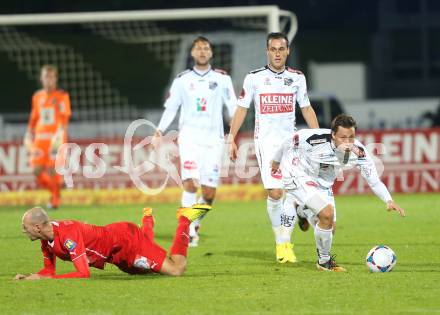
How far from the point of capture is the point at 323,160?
36.6 ft

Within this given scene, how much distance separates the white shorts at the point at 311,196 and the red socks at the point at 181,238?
3.65ft

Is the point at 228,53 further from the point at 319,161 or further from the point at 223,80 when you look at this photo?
the point at 319,161

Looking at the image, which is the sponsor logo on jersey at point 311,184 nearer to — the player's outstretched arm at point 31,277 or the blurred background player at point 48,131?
the player's outstretched arm at point 31,277

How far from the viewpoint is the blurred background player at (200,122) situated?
1408 cm

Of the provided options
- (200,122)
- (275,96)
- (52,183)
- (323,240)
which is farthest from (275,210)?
(52,183)

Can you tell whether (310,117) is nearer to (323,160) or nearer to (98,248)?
(323,160)

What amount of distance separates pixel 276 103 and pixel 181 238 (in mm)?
2183

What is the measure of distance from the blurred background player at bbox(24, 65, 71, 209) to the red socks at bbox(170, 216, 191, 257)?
25.3 ft

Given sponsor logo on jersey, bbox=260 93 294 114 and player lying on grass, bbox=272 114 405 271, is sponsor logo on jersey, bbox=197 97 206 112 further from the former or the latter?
player lying on grass, bbox=272 114 405 271

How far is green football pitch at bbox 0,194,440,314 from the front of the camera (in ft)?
30.3

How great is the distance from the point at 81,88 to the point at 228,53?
9646 mm

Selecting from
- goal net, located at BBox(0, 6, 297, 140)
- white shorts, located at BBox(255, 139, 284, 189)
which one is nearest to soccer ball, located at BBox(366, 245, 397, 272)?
white shorts, located at BBox(255, 139, 284, 189)

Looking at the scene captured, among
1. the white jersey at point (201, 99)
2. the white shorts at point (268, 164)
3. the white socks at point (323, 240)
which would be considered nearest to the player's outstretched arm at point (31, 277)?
the white socks at point (323, 240)

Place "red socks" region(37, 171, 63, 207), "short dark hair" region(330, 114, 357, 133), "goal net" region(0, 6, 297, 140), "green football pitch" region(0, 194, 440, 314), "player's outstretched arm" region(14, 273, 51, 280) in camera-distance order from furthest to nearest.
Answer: "goal net" region(0, 6, 297, 140), "red socks" region(37, 171, 63, 207), "short dark hair" region(330, 114, 357, 133), "player's outstretched arm" region(14, 273, 51, 280), "green football pitch" region(0, 194, 440, 314)
